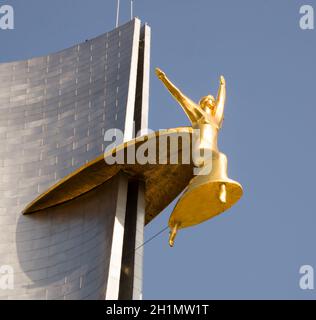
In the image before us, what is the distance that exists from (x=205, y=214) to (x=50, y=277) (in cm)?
371

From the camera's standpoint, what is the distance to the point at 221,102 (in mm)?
23125

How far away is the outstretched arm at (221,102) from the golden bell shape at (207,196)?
1.30 metres

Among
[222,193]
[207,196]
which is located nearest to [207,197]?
[207,196]

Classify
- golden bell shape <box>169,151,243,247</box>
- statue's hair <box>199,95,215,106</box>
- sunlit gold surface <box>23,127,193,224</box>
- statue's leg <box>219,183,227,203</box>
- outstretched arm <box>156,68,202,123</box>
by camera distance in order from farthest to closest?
statue's hair <box>199,95,215,106</box> < outstretched arm <box>156,68,202,123</box> < sunlit gold surface <box>23,127,193,224</box> < golden bell shape <box>169,151,243,247</box> < statue's leg <box>219,183,227,203</box>

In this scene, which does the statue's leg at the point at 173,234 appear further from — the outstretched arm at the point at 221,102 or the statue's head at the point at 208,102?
the statue's head at the point at 208,102

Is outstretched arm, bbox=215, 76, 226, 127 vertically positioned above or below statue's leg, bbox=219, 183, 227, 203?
above

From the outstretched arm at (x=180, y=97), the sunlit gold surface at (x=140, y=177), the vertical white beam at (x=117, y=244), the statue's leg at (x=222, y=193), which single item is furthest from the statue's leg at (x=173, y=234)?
the outstretched arm at (x=180, y=97)

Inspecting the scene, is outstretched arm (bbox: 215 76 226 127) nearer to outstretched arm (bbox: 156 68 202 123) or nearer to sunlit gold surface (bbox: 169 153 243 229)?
outstretched arm (bbox: 156 68 202 123)

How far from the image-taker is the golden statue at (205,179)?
21.2 meters

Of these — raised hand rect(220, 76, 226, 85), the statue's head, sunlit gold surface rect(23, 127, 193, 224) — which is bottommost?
sunlit gold surface rect(23, 127, 193, 224)

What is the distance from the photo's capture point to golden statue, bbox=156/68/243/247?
21.2m

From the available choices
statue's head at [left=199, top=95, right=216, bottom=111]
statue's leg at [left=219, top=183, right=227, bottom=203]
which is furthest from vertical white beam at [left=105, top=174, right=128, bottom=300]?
statue's head at [left=199, top=95, right=216, bottom=111]

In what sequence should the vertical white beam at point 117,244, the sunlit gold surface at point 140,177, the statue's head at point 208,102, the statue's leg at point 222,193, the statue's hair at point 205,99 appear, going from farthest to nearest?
1. the statue's hair at point 205,99
2. the statue's head at point 208,102
3. the sunlit gold surface at point 140,177
4. the statue's leg at point 222,193
5. the vertical white beam at point 117,244

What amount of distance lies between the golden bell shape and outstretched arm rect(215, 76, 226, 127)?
1.30 meters
